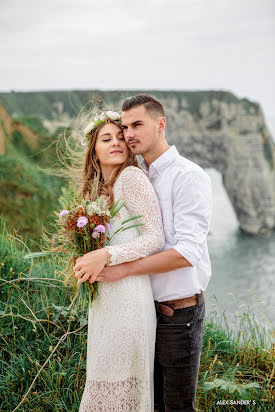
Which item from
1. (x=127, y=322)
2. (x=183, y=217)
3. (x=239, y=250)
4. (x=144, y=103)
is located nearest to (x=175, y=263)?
(x=183, y=217)

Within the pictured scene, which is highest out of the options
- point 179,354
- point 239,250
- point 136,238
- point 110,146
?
point 110,146

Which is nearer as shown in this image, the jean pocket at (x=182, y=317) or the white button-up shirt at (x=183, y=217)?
the white button-up shirt at (x=183, y=217)

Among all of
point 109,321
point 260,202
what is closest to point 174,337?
point 109,321

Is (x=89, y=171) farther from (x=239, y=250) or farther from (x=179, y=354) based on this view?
(x=239, y=250)

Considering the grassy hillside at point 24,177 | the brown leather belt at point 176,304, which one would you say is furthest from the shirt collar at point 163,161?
the grassy hillside at point 24,177

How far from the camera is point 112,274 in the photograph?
2.09 meters

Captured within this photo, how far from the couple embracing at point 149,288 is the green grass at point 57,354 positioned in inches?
25.8

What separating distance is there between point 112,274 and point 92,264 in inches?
5.2

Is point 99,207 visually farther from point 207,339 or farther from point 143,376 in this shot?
point 207,339

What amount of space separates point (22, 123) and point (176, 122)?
34.2 feet

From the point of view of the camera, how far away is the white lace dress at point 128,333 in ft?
6.96

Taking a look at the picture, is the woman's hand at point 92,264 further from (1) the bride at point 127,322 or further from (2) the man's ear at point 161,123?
(2) the man's ear at point 161,123

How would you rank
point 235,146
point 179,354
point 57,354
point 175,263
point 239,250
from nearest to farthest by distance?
point 175,263, point 179,354, point 57,354, point 239,250, point 235,146

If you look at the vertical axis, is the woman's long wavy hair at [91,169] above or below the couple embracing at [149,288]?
above
